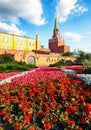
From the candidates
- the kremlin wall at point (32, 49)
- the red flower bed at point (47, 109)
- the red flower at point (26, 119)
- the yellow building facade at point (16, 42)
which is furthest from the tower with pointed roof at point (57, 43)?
the red flower at point (26, 119)

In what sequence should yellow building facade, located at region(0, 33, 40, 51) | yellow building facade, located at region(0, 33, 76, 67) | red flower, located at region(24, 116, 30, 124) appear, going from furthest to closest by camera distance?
yellow building facade, located at region(0, 33, 40, 51) < yellow building facade, located at region(0, 33, 76, 67) < red flower, located at region(24, 116, 30, 124)

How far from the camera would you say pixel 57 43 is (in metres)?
78.1

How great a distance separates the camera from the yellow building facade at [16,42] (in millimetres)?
57906

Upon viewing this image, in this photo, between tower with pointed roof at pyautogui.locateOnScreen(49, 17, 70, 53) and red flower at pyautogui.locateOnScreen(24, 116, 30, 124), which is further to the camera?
tower with pointed roof at pyautogui.locateOnScreen(49, 17, 70, 53)

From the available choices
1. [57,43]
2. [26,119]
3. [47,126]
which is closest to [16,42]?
[57,43]

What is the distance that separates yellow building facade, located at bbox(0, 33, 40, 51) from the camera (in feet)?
190

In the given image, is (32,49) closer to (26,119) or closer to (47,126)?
(26,119)

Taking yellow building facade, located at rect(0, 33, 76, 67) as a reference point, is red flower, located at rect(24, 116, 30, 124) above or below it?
below

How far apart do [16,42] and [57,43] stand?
2394 cm

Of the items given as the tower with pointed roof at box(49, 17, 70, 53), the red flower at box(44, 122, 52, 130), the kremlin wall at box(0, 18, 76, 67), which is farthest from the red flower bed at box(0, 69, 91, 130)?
the tower with pointed roof at box(49, 17, 70, 53)

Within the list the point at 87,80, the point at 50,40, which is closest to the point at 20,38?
the point at 50,40

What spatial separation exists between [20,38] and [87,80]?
5821cm

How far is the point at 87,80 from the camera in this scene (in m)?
6.02

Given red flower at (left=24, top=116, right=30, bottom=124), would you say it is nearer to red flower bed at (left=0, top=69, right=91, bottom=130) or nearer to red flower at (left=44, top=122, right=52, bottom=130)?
red flower bed at (left=0, top=69, right=91, bottom=130)
